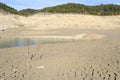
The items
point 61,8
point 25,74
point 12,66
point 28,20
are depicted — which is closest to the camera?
point 25,74

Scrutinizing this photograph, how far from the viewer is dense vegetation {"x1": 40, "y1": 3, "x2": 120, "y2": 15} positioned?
168 feet

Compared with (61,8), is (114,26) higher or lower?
lower

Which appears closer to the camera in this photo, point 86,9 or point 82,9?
point 82,9

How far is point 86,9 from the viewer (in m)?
56.2

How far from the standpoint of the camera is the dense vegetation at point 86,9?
5119 cm

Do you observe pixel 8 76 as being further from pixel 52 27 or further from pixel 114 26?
pixel 114 26

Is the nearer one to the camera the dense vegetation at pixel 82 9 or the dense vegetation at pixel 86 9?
the dense vegetation at pixel 82 9

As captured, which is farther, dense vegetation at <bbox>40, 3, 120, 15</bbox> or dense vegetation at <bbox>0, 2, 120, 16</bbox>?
dense vegetation at <bbox>40, 3, 120, 15</bbox>

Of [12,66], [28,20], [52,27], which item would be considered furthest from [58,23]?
[12,66]

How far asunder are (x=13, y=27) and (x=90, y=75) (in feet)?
110

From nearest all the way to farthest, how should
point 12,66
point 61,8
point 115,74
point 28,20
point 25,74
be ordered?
point 115,74
point 25,74
point 12,66
point 28,20
point 61,8

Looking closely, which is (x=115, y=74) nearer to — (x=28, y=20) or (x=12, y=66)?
(x=12, y=66)

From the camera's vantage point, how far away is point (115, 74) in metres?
8.73

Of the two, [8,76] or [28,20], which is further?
[28,20]
